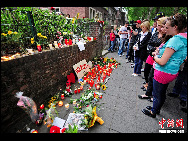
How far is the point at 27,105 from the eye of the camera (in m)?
1.95

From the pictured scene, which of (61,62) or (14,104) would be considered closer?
(14,104)

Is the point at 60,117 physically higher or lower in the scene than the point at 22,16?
lower

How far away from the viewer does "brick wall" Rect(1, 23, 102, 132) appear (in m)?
1.79

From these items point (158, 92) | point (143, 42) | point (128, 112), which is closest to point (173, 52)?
point (158, 92)

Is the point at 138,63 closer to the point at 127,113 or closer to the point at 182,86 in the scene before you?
the point at 182,86

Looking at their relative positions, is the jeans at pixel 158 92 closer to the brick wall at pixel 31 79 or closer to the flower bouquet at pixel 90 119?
the flower bouquet at pixel 90 119

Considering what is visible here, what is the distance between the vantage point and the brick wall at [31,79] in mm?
1787

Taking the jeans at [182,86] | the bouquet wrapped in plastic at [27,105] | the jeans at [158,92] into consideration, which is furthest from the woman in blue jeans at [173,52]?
the bouquet wrapped in plastic at [27,105]

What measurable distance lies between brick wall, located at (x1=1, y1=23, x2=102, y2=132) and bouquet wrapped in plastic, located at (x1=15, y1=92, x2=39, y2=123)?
151 millimetres

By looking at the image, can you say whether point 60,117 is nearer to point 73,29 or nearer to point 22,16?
point 22,16

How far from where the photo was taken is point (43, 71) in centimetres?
258

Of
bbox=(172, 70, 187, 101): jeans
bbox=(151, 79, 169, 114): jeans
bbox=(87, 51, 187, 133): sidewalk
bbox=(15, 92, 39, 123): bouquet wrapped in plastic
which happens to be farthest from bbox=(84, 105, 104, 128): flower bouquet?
bbox=(172, 70, 187, 101): jeans

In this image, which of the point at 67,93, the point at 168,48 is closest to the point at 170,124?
the point at 168,48

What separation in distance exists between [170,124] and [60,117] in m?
2.41
